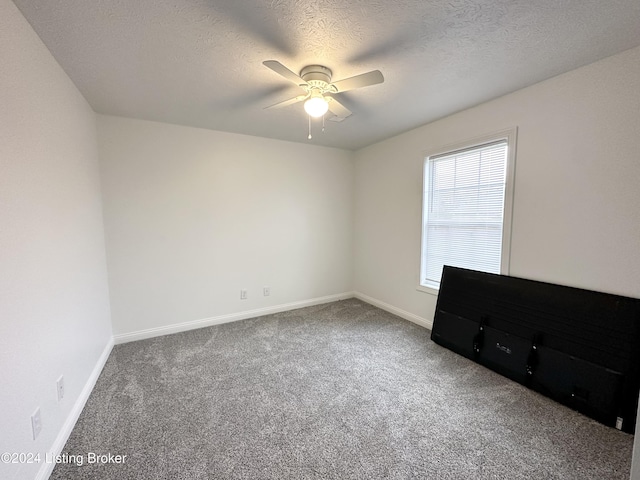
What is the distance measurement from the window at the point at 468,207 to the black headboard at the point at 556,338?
282 mm

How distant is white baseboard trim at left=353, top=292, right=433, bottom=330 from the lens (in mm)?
3327

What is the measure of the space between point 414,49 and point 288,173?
242cm

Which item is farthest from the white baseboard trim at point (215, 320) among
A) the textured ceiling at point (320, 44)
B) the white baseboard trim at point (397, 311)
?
the textured ceiling at point (320, 44)

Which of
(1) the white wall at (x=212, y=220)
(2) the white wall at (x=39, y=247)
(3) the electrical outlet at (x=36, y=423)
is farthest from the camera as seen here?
(1) the white wall at (x=212, y=220)

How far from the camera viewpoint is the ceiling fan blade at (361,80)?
168cm

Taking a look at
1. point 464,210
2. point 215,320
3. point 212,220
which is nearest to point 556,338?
point 464,210

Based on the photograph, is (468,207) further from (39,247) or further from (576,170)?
(39,247)

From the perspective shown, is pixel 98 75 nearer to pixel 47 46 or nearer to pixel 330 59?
pixel 47 46

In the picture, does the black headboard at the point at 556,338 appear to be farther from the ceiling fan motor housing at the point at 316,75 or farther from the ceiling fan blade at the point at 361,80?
the ceiling fan motor housing at the point at 316,75

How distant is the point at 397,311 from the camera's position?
3.76 metres

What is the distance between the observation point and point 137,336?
10.0 feet

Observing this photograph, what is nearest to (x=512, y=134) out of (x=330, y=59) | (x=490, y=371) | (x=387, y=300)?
(x=330, y=59)

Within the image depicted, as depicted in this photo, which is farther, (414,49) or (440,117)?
(440,117)

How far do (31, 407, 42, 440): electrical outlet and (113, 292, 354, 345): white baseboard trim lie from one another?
68.3 inches
